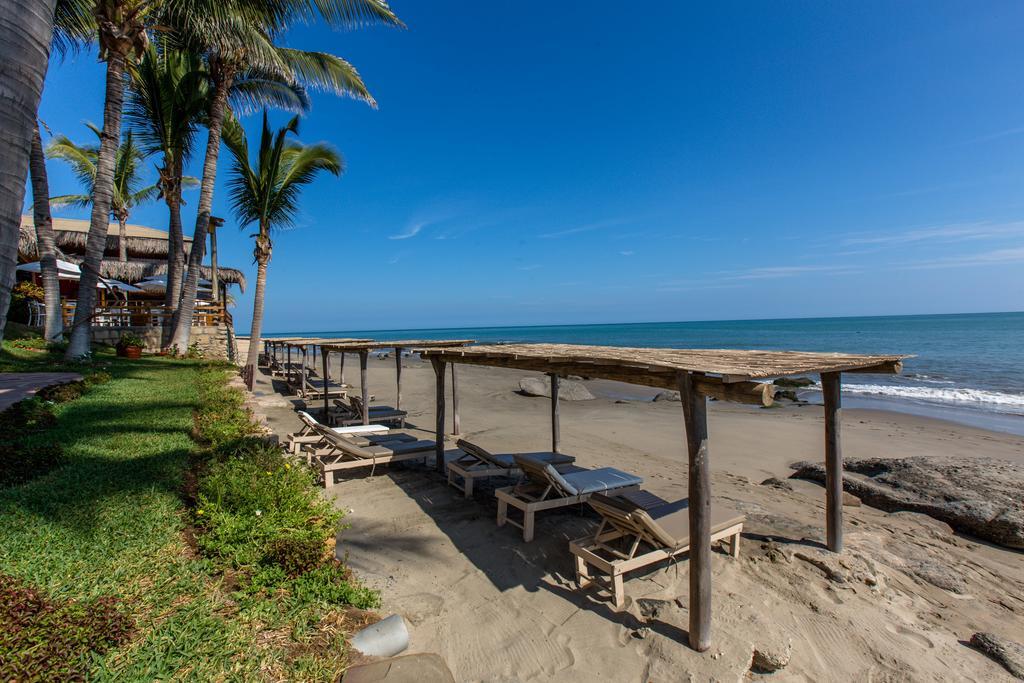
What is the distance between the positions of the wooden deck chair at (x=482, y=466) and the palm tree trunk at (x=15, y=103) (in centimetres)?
466

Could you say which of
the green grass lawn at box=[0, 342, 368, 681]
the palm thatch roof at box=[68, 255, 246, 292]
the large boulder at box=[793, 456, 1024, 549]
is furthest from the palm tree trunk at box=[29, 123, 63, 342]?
the large boulder at box=[793, 456, 1024, 549]

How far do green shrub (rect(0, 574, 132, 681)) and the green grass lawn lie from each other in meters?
0.07

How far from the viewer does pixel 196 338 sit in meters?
16.9

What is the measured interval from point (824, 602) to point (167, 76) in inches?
721

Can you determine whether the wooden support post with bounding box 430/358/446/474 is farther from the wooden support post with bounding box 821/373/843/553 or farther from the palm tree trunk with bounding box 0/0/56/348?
the palm tree trunk with bounding box 0/0/56/348

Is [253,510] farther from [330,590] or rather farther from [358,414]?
[358,414]

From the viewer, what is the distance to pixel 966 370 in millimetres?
24406

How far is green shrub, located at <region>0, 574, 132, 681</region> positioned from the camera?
2.13 metres

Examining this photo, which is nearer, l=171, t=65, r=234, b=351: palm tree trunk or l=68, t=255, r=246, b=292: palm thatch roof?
l=171, t=65, r=234, b=351: palm tree trunk

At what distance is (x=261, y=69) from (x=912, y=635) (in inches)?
679

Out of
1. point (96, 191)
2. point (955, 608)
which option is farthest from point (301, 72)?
point (955, 608)

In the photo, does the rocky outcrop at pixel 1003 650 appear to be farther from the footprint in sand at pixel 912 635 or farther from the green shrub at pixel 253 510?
the green shrub at pixel 253 510

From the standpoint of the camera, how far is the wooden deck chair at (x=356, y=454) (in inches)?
257

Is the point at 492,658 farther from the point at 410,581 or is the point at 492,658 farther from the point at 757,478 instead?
the point at 757,478
